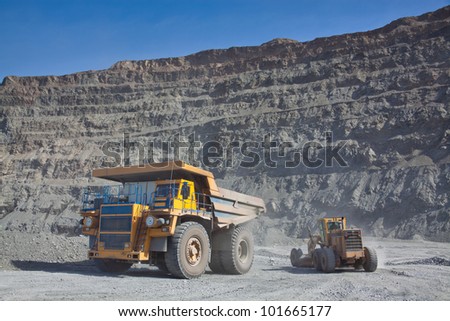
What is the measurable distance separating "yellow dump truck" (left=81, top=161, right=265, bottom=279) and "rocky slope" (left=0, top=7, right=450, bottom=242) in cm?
1977

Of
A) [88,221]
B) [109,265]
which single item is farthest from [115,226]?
[109,265]

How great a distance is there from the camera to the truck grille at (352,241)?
14.6 metres

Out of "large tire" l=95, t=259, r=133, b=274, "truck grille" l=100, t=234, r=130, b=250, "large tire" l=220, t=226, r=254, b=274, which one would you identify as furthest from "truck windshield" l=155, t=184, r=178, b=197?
"large tire" l=220, t=226, r=254, b=274

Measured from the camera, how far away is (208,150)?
5006 cm

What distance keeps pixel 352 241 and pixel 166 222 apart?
635 cm

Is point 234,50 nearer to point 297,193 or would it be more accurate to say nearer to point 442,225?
point 297,193

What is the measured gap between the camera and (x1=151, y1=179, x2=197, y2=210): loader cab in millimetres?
12031

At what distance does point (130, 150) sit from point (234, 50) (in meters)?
21.2

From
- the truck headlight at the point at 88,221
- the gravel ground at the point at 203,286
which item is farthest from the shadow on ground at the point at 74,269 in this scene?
the truck headlight at the point at 88,221

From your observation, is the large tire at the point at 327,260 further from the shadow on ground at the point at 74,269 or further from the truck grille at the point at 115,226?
the truck grille at the point at 115,226

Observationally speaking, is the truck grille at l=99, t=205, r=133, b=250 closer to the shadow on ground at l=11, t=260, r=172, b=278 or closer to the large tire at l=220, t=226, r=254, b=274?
the shadow on ground at l=11, t=260, r=172, b=278

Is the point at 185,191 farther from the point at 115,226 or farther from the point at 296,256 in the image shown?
the point at 296,256

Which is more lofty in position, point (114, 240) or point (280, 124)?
point (280, 124)

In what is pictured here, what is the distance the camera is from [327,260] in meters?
14.4
